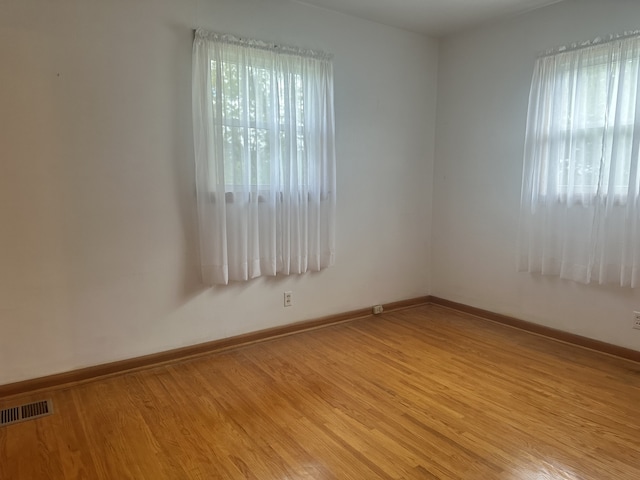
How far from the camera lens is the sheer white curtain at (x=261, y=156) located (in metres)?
2.85

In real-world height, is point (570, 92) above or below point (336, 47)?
below

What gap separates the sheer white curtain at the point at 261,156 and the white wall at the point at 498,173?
136 cm

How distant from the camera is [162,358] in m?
2.89

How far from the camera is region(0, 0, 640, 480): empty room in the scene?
2104mm

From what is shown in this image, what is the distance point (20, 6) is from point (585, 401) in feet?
12.4

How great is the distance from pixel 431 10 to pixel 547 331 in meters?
2.73

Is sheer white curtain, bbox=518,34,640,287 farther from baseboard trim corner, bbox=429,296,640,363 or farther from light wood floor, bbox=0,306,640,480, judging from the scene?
light wood floor, bbox=0,306,640,480

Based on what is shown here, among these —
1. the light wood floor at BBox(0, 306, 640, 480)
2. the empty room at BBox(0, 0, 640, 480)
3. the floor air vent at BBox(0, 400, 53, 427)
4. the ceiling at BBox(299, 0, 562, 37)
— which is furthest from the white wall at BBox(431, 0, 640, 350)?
the floor air vent at BBox(0, 400, 53, 427)

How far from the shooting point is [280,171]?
10.3 feet

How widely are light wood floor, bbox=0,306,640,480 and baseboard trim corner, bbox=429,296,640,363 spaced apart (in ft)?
Result: 0.24

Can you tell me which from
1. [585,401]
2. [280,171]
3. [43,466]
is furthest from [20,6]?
[585,401]

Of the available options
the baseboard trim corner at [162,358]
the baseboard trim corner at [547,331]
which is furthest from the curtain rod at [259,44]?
the baseboard trim corner at [547,331]

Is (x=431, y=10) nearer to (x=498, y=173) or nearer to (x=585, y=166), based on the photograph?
(x=498, y=173)

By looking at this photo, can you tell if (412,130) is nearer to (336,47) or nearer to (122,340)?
(336,47)
